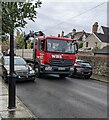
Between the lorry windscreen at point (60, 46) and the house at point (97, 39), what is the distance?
120ft

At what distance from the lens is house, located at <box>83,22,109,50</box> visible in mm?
53188

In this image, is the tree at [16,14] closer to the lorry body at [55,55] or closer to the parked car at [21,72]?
the parked car at [21,72]

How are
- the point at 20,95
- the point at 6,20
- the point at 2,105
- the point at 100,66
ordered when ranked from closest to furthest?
1. the point at 6,20
2. the point at 2,105
3. the point at 20,95
4. the point at 100,66

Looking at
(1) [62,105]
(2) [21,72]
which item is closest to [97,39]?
(2) [21,72]

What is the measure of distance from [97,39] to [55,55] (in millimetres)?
38968

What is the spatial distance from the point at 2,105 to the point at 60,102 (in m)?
2.27

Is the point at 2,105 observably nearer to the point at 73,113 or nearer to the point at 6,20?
the point at 73,113

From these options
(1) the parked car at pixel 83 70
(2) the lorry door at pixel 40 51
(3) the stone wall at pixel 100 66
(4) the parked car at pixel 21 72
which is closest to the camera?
(4) the parked car at pixel 21 72

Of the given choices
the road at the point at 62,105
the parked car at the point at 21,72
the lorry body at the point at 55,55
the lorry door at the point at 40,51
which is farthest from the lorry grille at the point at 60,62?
the road at the point at 62,105

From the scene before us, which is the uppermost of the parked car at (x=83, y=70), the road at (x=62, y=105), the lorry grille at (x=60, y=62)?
the lorry grille at (x=60, y=62)

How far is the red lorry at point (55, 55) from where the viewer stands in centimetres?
1602

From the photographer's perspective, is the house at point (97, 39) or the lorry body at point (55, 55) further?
the house at point (97, 39)

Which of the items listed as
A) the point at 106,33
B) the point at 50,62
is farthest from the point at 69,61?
the point at 106,33

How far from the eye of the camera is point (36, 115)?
7.31 metres
